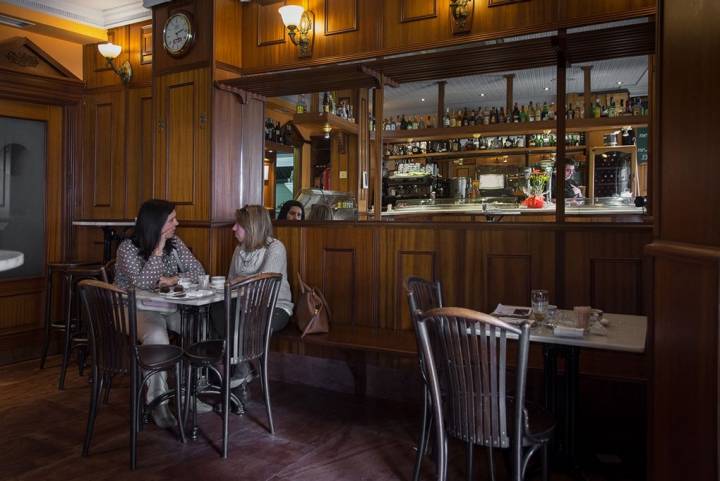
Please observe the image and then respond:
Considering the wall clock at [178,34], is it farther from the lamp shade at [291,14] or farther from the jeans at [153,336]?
the jeans at [153,336]

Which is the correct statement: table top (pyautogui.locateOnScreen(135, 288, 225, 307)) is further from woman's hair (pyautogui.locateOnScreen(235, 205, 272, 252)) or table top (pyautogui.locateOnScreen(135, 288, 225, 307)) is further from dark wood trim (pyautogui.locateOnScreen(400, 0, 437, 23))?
dark wood trim (pyautogui.locateOnScreen(400, 0, 437, 23))

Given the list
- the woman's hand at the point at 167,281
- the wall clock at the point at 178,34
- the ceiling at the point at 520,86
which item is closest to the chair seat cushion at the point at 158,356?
the woman's hand at the point at 167,281

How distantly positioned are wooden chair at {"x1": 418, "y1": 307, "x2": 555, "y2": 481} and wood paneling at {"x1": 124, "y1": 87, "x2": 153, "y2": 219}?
4.01 meters

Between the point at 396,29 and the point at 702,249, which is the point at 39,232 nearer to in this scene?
the point at 396,29

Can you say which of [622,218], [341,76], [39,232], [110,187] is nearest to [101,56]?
[110,187]

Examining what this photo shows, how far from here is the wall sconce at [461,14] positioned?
3.89 metres

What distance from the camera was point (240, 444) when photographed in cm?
319

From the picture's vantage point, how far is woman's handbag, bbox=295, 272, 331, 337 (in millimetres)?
3855

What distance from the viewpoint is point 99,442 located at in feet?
10.5

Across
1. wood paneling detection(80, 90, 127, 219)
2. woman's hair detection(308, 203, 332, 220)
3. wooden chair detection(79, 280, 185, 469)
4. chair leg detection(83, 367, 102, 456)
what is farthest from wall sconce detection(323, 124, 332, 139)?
chair leg detection(83, 367, 102, 456)

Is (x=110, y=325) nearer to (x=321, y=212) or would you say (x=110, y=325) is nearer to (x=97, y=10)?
(x=321, y=212)

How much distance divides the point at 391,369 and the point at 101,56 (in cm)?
434

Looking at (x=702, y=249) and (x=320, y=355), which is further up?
(x=702, y=249)

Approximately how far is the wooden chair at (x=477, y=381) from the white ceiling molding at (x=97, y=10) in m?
4.59
